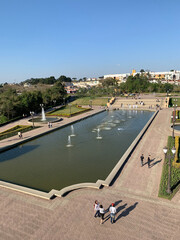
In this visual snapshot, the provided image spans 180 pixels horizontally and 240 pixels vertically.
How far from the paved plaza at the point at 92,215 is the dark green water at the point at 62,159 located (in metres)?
1.84

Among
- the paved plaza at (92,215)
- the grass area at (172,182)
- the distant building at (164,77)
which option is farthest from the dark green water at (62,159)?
the distant building at (164,77)

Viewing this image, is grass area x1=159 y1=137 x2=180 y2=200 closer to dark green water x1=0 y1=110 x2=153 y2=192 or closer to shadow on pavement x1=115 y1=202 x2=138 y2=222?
shadow on pavement x1=115 y1=202 x2=138 y2=222

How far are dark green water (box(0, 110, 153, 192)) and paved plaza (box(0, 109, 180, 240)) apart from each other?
1.84 m

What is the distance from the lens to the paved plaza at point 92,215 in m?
7.72

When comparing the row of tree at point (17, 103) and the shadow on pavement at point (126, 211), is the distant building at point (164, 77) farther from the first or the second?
the shadow on pavement at point (126, 211)

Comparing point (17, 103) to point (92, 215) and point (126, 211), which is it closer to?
point (92, 215)

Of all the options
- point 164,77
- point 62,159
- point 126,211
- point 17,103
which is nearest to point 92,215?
point 126,211

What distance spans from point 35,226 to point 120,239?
4029mm

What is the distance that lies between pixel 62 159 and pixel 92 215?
812 centimetres

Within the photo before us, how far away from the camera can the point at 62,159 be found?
16.3 meters

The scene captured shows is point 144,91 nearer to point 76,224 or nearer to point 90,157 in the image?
point 90,157

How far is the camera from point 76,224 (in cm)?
820

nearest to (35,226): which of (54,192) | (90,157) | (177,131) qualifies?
(54,192)

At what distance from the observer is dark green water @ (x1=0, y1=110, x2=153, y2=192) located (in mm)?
12844
